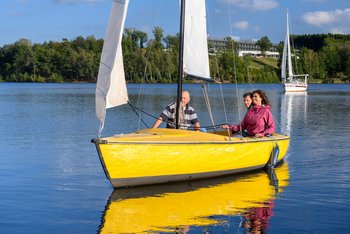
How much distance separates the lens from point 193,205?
12227 millimetres

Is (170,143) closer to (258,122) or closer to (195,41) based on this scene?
(195,41)

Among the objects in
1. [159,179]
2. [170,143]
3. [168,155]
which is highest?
[170,143]

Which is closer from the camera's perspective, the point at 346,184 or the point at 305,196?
the point at 305,196

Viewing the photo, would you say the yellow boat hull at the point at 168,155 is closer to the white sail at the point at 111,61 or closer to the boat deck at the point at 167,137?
the boat deck at the point at 167,137

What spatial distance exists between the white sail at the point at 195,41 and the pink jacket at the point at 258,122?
6.11 feet

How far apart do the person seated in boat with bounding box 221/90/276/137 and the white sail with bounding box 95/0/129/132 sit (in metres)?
4.26

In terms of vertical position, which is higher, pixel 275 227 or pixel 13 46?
pixel 13 46

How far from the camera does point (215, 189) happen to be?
13.9 metres

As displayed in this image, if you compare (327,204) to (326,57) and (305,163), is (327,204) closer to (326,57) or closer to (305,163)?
(305,163)

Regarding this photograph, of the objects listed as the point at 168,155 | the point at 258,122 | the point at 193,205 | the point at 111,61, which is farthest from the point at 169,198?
the point at 258,122

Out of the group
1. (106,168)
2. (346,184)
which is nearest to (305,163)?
(346,184)

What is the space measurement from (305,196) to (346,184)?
6.38 feet

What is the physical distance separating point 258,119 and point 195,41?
279cm

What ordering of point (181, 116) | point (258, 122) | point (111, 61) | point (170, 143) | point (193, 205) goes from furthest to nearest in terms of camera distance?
point (258, 122) → point (181, 116) → point (170, 143) → point (111, 61) → point (193, 205)
